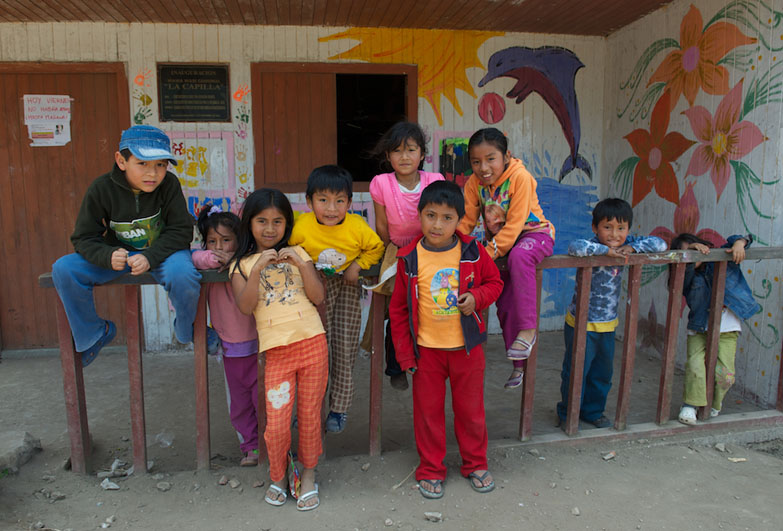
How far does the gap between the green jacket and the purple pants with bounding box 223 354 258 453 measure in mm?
748

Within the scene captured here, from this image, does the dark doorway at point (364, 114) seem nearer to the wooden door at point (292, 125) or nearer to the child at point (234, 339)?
the wooden door at point (292, 125)

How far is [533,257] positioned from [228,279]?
5.14 feet

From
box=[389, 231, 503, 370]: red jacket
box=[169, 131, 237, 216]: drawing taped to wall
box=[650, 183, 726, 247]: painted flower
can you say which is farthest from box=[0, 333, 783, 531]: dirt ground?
box=[169, 131, 237, 216]: drawing taped to wall

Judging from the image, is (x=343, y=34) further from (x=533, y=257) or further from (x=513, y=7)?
(x=533, y=257)

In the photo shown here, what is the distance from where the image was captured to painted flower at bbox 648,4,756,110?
4.43m

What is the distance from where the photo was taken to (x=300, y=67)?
5.41 metres

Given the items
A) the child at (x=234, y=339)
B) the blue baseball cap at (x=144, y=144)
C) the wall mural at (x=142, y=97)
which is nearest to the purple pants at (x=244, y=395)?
the child at (x=234, y=339)

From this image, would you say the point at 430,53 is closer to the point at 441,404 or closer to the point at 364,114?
the point at 364,114

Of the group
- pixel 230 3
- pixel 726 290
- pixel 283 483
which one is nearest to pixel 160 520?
pixel 283 483

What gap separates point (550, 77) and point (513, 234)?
11.9 feet

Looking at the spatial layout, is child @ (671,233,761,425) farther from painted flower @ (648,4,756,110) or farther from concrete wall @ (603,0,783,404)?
painted flower @ (648,4,756,110)

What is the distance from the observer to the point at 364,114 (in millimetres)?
5793

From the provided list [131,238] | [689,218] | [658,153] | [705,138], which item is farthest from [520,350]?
[658,153]

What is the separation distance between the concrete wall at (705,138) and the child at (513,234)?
7.30 feet
